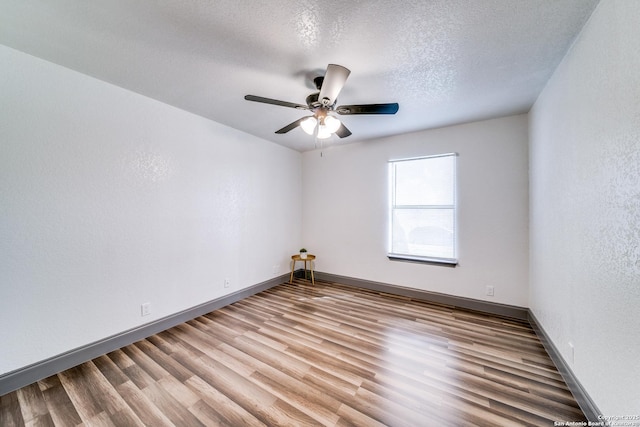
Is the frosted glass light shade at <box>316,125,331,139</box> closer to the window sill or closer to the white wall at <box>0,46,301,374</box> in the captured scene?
the white wall at <box>0,46,301,374</box>

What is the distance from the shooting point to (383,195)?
3.71m

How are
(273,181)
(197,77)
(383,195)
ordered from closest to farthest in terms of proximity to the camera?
(197,77) → (383,195) → (273,181)

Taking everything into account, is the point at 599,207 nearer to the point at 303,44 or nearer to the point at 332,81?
the point at 332,81

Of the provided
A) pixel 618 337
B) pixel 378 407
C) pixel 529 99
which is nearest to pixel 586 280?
pixel 618 337

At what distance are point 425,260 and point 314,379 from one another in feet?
7.60

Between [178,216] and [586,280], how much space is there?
3.65 m

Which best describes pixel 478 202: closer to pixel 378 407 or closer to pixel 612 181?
pixel 612 181

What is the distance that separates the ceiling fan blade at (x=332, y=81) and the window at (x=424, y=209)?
6.90 ft

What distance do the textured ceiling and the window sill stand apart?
2.02 m

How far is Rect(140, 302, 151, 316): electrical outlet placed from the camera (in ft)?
7.79

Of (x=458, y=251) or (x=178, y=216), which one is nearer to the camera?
(x=178, y=216)

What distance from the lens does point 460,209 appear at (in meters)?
3.11

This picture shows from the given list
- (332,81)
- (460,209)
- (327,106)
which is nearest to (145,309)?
(327,106)

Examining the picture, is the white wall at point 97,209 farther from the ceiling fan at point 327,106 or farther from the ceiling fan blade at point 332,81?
the ceiling fan blade at point 332,81
